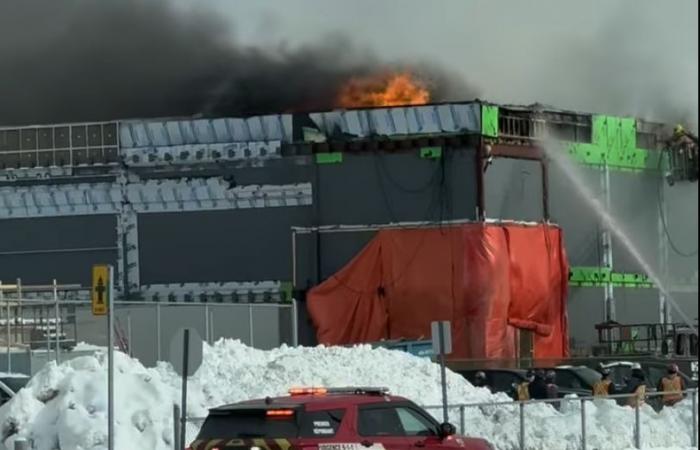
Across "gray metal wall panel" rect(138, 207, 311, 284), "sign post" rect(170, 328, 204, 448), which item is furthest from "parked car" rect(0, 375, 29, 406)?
"gray metal wall panel" rect(138, 207, 311, 284)

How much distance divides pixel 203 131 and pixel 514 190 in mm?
9361

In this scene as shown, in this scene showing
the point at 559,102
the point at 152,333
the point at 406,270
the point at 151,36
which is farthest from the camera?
the point at 151,36

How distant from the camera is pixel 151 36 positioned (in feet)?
191

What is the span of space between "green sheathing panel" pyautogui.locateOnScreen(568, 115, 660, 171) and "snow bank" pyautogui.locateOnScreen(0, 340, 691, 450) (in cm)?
1986

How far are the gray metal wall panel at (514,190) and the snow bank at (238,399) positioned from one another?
17039mm

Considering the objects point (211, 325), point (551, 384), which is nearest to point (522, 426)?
point (551, 384)

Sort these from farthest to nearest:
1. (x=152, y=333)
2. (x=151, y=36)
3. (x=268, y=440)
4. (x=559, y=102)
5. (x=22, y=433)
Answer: (x=151, y=36)
(x=559, y=102)
(x=152, y=333)
(x=22, y=433)
(x=268, y=440)

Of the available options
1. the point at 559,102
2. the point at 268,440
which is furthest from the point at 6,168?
the point at 268,440

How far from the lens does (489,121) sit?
49.5 m

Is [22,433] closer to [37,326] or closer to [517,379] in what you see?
[37,326]

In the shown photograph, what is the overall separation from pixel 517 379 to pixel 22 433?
12.3 m

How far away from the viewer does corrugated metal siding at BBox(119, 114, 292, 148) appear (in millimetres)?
51188

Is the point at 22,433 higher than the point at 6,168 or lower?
lower

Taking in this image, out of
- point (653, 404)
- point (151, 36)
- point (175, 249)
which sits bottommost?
point (653, 404)
